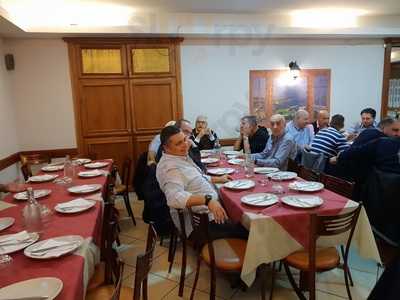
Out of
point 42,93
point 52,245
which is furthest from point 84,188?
point 42,93

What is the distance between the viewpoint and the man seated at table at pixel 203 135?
169 inches

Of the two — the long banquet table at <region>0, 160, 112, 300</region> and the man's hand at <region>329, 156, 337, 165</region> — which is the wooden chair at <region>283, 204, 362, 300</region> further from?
the man's hand at <region>329, 156, 337, 165</region>

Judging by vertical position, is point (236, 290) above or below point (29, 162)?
below

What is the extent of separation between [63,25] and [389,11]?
4665 mm

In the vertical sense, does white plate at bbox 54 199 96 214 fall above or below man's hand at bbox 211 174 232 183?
above

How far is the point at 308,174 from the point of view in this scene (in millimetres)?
2797

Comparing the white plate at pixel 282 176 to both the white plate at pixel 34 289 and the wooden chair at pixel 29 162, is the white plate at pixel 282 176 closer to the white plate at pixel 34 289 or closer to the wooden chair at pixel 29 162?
the white plate at pixel 34 289

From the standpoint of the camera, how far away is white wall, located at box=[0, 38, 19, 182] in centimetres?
405

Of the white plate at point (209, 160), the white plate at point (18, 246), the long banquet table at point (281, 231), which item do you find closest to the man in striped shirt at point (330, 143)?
the white plate at point (209, 160)

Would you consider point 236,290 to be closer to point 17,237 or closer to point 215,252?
point 215,252

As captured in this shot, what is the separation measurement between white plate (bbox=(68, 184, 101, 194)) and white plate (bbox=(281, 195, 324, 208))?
145cm

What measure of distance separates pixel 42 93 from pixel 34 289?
3979 millimetres

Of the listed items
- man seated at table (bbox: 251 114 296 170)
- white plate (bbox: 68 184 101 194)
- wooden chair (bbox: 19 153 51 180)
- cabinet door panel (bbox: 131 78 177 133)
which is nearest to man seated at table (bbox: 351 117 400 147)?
man seated at table (bbox: 251 114 296 170)

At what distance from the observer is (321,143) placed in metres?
3.59
